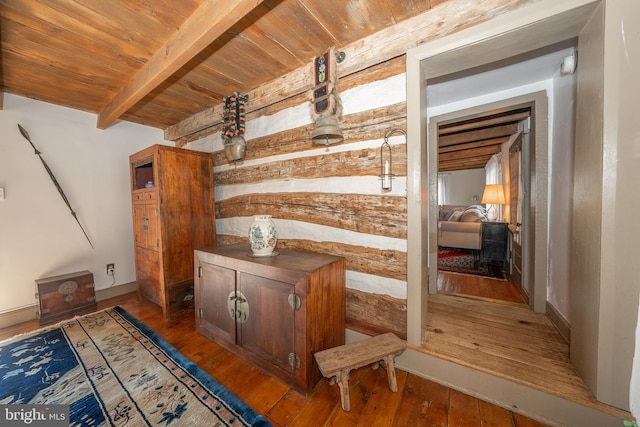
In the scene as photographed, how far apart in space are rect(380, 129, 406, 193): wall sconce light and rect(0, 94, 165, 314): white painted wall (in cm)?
364

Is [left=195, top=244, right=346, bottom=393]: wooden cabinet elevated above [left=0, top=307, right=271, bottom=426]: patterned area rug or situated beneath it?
elevated above

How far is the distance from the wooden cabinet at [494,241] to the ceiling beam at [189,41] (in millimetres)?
4223

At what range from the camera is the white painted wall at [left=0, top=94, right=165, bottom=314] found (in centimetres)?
246

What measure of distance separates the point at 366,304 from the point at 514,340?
113 centimetres

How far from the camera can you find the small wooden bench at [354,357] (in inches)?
51.8

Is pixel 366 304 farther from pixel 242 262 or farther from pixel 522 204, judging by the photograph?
pixel 522 204

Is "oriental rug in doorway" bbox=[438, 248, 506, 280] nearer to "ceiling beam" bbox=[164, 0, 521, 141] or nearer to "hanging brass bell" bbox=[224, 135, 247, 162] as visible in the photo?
"ceiling beam" bbox=[164, 0, 521, 141]

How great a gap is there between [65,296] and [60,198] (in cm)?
117

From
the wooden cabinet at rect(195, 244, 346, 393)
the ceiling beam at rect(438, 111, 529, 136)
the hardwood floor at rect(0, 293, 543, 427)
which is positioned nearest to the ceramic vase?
the wooden cabinet at rect(195, 244, 346, 393)

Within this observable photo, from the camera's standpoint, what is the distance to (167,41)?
175 centimetres

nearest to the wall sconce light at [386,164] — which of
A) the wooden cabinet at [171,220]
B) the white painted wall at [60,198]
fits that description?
the wooden cabinet at [171,220]

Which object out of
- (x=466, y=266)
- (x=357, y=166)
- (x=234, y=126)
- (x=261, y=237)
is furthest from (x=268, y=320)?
(x=466, y=266)

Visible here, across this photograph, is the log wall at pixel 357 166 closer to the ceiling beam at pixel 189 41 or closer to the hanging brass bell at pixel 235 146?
the hanging brass bell at pixel 235 146

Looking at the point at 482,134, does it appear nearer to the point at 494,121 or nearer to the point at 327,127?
the point at 494,121
